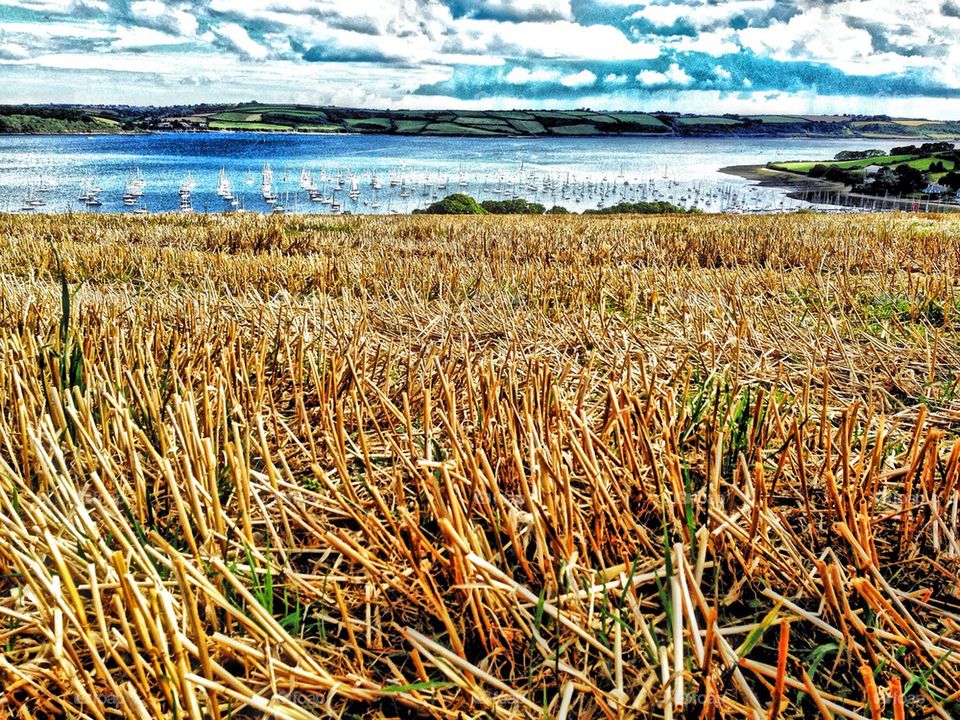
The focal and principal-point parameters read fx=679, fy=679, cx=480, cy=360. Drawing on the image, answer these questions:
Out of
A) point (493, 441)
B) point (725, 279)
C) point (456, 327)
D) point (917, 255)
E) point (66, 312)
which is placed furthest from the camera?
point (917, 255)

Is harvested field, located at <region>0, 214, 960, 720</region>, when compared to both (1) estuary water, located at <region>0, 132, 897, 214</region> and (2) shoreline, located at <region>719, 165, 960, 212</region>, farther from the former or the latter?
(1) estuary water, located at <region>0, 132, 897, 214</region>

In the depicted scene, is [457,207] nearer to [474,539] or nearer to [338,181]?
[474,539]

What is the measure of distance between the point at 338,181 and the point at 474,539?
111654 millimetres

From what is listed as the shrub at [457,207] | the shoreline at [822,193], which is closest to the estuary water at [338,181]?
the shoreline at [822,193]

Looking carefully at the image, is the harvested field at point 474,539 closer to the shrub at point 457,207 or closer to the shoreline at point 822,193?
the shrub at point 457,207

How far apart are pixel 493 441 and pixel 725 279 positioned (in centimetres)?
550

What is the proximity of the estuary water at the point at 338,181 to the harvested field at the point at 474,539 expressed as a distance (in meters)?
55.1

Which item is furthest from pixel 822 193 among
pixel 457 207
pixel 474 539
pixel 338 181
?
pixel 474 539

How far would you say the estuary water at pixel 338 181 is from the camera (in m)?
78.8

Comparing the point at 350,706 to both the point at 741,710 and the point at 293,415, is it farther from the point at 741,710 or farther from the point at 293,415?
the point at 293,415

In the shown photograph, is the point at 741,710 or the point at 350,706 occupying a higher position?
the point at 741,710

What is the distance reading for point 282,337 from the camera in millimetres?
3967

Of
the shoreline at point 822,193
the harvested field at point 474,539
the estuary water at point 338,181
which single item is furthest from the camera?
the estuary water at point 338,181

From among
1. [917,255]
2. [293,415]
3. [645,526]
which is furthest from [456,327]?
[917,255]
